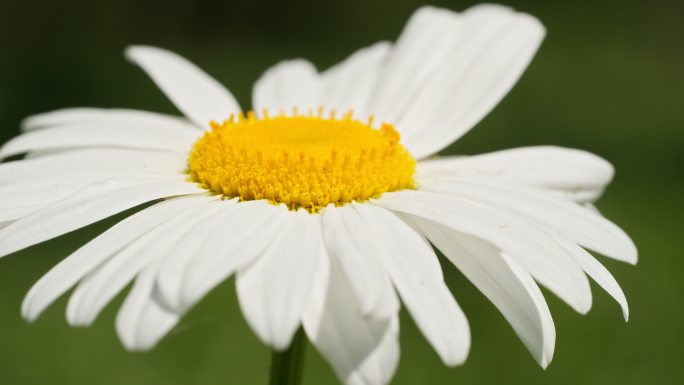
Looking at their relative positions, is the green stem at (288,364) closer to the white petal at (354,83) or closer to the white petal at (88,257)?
the white petal at (88,257)

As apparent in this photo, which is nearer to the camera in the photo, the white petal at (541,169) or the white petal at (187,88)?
the white petal at (541,169)

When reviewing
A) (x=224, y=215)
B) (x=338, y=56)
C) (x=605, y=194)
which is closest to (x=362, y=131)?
(x=224, y=215)

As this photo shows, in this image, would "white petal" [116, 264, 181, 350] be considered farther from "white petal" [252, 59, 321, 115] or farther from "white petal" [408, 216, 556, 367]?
"white petal" [252, 59, 321, 115]

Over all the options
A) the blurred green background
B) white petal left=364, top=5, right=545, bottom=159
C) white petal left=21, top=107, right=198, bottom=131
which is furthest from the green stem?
white petal left=21, top=107, right=198, bottom=131

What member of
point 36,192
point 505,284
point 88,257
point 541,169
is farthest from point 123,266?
point 541,169

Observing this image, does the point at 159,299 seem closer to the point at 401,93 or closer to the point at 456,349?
the point at 456,349

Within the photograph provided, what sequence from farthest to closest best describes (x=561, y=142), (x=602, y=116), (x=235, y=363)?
1. (x=602, y=116)
2. (x=561, y=142)
3. (x=235, y=363)

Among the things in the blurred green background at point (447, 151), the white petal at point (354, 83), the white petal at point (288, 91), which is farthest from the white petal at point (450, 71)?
the blurred green background at point (447, 151)
